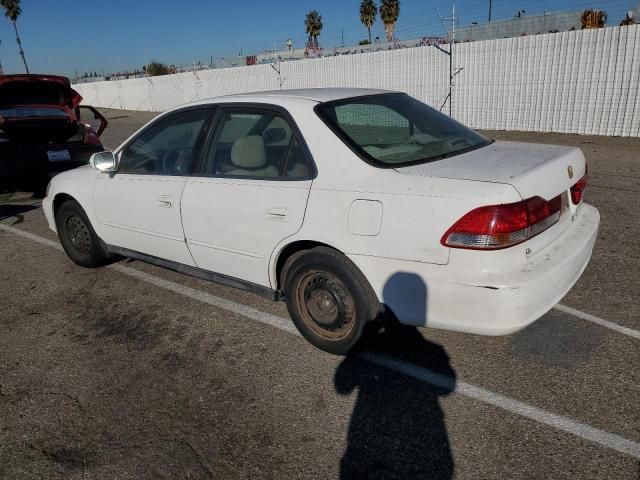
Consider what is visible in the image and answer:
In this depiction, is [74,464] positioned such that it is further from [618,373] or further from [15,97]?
[15,97]

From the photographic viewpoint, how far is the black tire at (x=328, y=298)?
2988mm

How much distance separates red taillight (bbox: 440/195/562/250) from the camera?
99.0 inches

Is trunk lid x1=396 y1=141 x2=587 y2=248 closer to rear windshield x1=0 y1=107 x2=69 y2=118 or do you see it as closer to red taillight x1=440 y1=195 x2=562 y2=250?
red taillight x1=440 y1=195 x2=562 y2=250

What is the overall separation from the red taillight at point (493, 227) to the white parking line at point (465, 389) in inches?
33.8

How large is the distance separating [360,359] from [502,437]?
1012 millimetres

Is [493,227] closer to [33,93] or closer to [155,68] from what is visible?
[33,93]

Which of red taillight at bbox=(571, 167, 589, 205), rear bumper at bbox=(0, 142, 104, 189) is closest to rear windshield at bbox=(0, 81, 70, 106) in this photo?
rear bumper at bbox=(0, 142, 104, 189)

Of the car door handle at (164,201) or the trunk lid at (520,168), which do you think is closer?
the trunk lid at (520,168)

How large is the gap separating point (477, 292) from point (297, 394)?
3.76ft

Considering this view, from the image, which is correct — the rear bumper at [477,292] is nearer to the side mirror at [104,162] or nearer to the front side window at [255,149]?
the front side window at [255,149]

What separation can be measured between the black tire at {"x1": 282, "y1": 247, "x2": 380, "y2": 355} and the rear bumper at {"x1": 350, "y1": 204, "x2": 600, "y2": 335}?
0.10 metres

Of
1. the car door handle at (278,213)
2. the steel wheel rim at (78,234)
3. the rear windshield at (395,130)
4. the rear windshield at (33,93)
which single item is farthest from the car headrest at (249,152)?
the rear windshield at (33,93)

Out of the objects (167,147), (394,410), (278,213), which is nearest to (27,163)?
(167,147)

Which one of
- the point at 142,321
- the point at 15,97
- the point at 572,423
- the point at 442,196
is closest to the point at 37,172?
the point at 15,97
